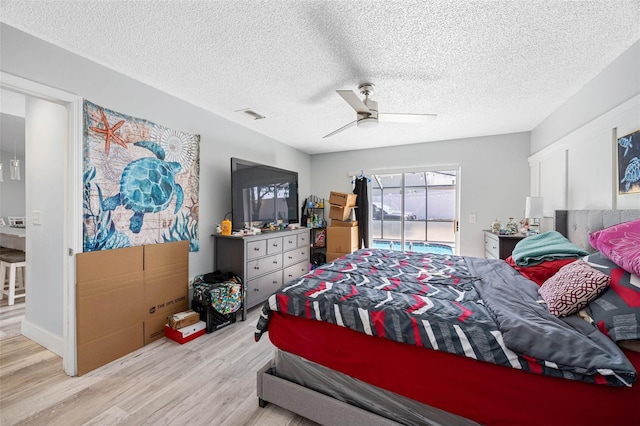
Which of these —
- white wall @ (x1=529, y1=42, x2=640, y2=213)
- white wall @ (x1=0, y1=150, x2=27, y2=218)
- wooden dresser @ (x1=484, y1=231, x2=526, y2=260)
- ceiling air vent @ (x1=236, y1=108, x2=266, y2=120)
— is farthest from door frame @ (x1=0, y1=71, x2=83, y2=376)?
white wall @ (x1=0, y1=150, x2=27, y2=218)

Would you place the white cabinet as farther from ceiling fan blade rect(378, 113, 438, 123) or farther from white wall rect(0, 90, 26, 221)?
white wall rect(0, 90, 26, 221)

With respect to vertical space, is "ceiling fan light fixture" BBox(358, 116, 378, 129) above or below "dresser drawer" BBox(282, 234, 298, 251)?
above


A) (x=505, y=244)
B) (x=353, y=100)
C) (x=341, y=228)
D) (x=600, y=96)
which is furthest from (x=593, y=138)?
(x=341, y=228)

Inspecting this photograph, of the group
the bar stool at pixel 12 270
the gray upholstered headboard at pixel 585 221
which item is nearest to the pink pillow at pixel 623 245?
the gray upholstered headboard at pixel 585 221

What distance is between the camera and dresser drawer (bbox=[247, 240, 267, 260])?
9.95 ft

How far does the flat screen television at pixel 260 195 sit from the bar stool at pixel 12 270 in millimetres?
2918

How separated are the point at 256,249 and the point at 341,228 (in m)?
1.88

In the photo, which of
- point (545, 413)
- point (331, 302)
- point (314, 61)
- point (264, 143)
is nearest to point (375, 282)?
point (331, 302)

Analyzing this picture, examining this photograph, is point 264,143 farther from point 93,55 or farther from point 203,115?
point 93,55

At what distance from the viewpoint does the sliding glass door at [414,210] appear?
4.71m

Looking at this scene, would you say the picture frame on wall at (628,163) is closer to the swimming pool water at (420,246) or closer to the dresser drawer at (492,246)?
the dresser drawer at (492,246)

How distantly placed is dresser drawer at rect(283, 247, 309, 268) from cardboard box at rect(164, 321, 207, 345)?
1444 millimetres

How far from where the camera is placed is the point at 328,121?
3342 millimetres

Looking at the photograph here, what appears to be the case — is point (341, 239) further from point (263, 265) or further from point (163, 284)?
point (163, 284)
